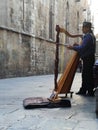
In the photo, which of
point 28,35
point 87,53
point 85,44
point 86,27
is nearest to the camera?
point 85,44

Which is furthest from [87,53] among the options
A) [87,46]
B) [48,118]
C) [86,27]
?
[48,118]

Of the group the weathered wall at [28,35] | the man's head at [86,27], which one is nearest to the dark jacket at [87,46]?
the man's head at [86,27]

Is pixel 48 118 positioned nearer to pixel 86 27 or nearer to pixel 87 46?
pixel 87 46

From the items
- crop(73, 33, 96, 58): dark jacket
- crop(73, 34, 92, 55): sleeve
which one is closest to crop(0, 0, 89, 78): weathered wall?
crop(73, 33, 96, 58): dark jacket

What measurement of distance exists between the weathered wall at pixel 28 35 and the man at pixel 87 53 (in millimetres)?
6706

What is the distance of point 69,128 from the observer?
4992mm

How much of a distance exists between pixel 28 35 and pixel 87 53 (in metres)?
16.3

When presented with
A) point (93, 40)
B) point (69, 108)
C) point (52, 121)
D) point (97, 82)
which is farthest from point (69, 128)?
point (93, 40)

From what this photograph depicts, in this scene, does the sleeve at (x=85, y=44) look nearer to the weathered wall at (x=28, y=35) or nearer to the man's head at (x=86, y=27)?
the man's head at (x=86, y=27)

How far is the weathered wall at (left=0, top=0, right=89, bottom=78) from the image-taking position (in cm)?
2133

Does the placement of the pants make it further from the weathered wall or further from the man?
the weathered wall

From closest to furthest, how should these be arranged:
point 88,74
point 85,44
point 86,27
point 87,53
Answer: point 85,44
point 87,53
point 86,27
point 88,74

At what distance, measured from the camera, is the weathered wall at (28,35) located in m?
21.3

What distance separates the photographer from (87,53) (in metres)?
8.81
